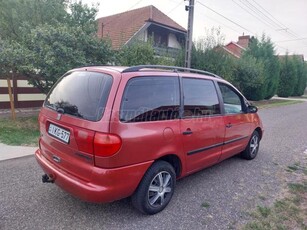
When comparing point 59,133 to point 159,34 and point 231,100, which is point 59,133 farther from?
point 159,34

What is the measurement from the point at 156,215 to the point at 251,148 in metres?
2.87

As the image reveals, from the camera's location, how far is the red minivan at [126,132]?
2.37 metres

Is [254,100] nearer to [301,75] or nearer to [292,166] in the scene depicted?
[301,75]

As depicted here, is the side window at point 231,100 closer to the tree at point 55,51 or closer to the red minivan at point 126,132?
the red minivan at point 126,132

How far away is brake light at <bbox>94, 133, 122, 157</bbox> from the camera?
7.52 feet

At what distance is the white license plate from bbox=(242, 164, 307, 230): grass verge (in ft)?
7.20

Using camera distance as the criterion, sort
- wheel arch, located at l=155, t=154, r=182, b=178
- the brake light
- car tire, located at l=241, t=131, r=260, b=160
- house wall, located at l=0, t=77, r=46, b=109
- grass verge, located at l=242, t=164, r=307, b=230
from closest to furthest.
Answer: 1. the brake light
2. grass verge, located at l=242, t=164, r=307, b=230
3. wheel arch, located at l=155, t=154, r=182, b=178
4. car tire, located at l=241, t=131, r=260, b=160
5. house wall, located at l=0, t=77, r=46, b=109

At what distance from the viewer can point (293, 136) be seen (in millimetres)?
7391

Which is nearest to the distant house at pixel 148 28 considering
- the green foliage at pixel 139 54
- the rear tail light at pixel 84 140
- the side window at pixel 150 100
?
the green foliage at pixel 139 54

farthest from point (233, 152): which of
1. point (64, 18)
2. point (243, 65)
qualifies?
point (243, 65)

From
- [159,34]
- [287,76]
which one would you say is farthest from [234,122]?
[287,76]

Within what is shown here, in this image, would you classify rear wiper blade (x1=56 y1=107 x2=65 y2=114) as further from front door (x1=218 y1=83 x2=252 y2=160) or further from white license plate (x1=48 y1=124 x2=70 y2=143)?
front door (x1=218 y1=83 x2=252 y2=160)

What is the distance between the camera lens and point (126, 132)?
2.40 meters

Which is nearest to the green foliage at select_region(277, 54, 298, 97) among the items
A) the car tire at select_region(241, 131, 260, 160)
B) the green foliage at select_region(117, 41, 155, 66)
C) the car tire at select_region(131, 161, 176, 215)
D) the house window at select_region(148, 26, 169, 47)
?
the house window at select_region(148, 26, 169, 47)
